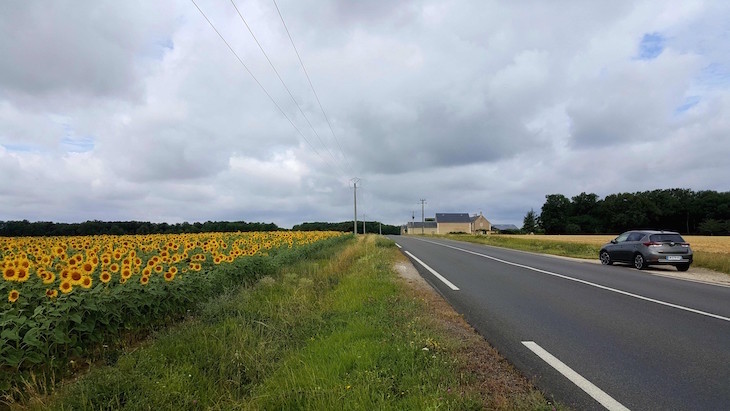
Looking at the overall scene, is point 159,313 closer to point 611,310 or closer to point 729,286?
point 611,310

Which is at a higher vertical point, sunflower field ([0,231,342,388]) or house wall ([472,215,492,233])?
house wall ([472,215,492,233])

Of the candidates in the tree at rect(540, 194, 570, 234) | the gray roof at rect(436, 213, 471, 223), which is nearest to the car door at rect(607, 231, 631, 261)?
the tree at rect(540, 194, 570, 234)

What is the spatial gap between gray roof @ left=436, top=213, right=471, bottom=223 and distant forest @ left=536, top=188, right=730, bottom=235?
31.9 meters

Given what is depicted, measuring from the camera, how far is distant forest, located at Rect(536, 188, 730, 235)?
82.1 metres

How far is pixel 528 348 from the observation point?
224 inches

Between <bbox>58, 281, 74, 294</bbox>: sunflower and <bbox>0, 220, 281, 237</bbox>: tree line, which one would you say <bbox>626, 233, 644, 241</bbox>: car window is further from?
<bbox>0, 220, 281, 237</bbox>: tree line

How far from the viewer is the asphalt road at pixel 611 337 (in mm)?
4227

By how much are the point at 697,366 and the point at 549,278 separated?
828 centimetres

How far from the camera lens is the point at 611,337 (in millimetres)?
6242

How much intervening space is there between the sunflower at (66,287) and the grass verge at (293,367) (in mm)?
959

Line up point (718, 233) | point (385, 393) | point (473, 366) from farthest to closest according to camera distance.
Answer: point (718, 233), point (473, 366), point (385, 393)

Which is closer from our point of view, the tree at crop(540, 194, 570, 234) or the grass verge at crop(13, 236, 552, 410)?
the grass verge at crop(13, 236, 552, 410)

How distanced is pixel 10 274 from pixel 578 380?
255 inches

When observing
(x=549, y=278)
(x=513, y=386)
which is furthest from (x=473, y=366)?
(x=549, y=278)
